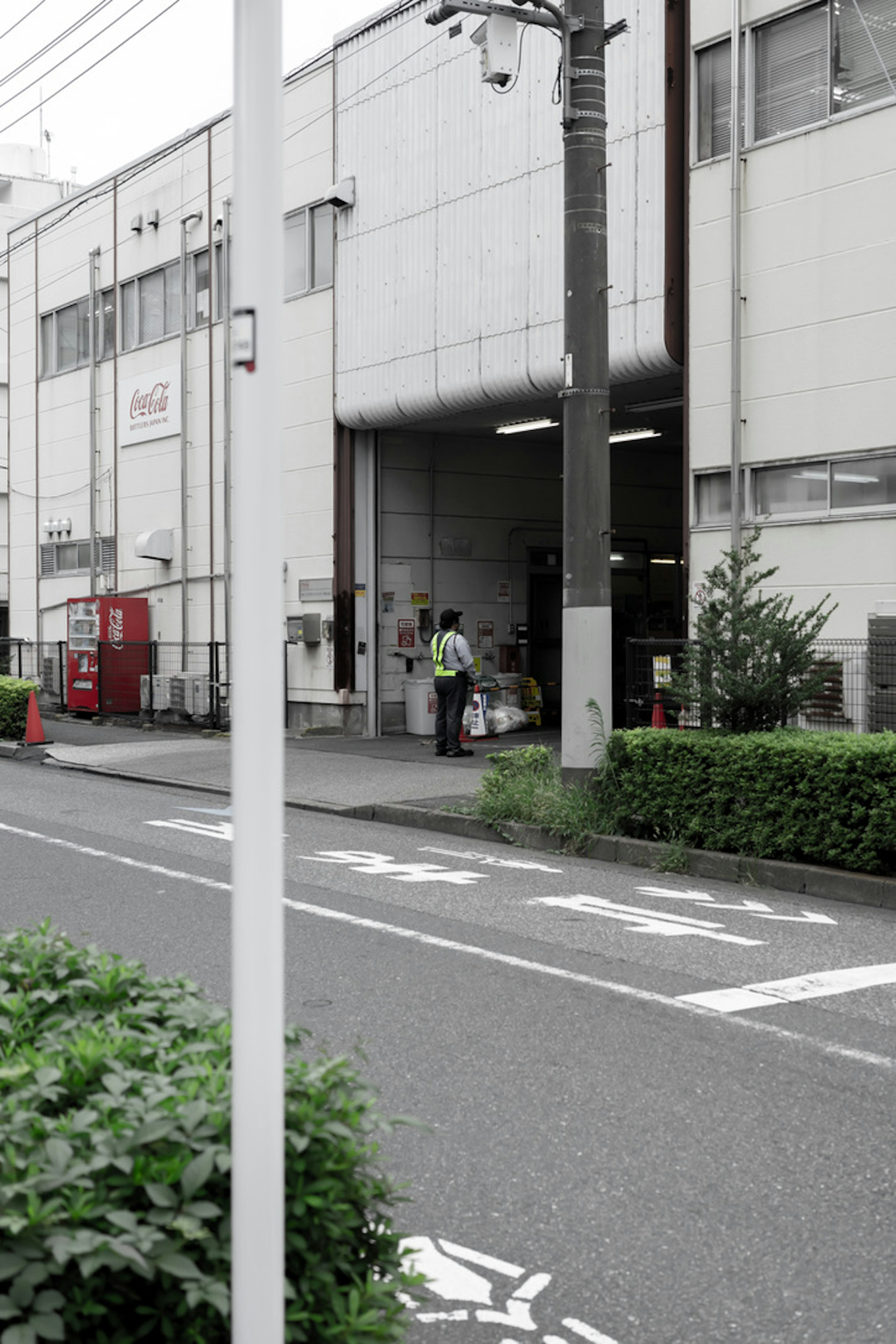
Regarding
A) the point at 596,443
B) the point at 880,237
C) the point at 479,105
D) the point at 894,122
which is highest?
the point at 479,105

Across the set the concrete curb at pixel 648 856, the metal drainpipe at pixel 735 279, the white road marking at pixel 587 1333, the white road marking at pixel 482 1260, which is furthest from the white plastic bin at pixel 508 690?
the white road marking at pixel 587 1333

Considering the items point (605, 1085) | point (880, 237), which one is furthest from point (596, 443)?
point (605, 1085)

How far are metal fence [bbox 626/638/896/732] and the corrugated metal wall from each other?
405 centimetres

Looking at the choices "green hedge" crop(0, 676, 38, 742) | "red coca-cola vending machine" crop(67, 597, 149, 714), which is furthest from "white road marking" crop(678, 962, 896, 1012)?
"red coca-cola vending machine" crop(67, 597, 149, 714)

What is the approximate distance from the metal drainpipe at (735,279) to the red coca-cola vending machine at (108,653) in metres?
13.7

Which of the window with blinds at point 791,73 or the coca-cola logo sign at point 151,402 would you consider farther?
the coca-cola logo sign at point 151,402

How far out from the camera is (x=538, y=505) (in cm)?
2480

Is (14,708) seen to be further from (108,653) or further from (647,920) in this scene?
(647,920)

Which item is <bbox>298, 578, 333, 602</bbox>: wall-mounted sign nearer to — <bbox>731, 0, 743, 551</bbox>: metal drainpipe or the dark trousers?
the dark trousers

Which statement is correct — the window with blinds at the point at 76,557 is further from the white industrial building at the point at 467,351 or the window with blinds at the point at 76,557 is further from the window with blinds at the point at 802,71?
the window with blinds at the point at 802,71

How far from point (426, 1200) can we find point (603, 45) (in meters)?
9.80

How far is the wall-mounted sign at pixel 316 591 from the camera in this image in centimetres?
2183

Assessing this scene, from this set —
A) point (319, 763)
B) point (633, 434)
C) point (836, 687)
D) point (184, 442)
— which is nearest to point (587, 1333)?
point (836, 687)

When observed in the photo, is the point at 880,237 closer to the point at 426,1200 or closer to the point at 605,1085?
the point at 605,1085
